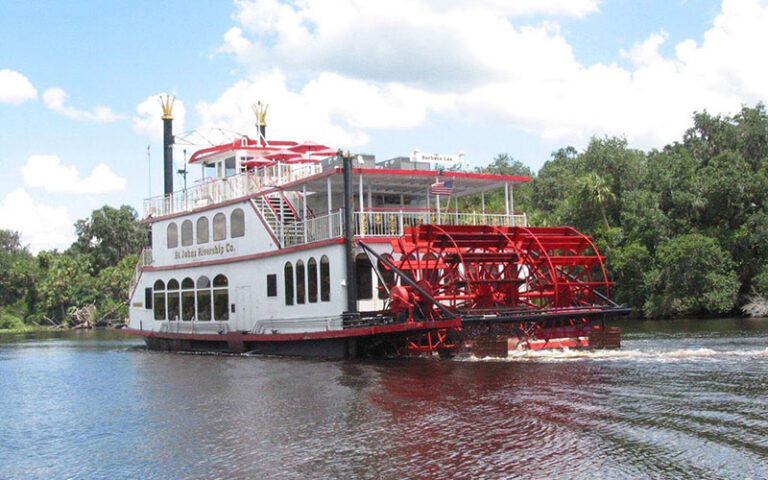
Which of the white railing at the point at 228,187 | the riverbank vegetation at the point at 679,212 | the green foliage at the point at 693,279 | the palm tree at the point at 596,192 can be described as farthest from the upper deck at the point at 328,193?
the palm tree at the point at 596,192

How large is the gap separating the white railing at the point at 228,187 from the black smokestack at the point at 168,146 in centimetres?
263

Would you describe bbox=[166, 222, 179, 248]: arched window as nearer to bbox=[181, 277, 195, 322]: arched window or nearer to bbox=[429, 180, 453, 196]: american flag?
bbox=[181, 277, 195, 322]: arched window

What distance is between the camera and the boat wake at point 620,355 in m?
14.2

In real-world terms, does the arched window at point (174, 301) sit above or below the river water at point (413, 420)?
above

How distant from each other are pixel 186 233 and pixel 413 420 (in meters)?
12.2

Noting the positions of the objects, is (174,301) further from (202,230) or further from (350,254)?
(350,254)

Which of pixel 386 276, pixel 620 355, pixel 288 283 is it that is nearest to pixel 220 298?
pixel 288 283

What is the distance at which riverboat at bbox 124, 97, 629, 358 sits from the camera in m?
15.9

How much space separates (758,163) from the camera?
3481 cm

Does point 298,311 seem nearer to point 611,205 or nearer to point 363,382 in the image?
point 363,382

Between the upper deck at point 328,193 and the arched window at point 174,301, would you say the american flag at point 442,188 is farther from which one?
the arched window at point 174,301

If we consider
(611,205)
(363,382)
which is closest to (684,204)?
(611,205)

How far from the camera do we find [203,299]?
66.1 ft

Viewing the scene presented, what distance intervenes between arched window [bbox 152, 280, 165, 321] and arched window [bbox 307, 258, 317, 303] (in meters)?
6.05
